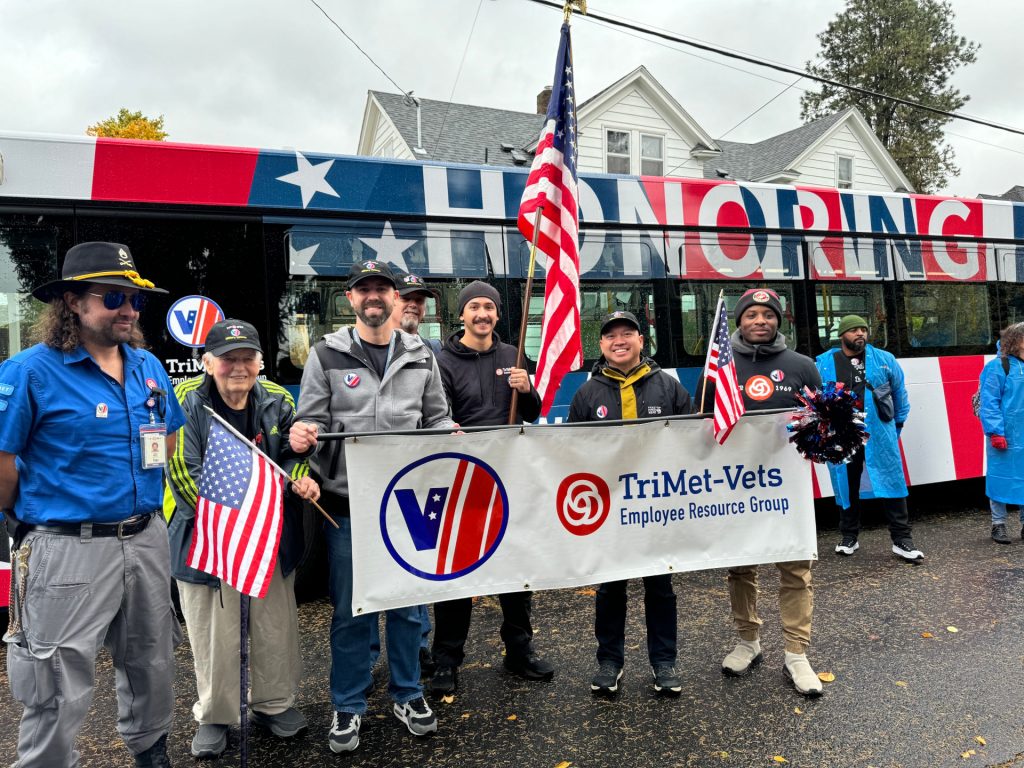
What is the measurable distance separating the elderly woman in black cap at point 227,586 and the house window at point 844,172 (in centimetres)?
2587

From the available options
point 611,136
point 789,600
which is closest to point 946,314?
point 789,600

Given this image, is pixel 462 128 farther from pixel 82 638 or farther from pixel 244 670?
pixel 82 638

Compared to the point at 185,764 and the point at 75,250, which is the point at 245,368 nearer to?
the point at 75,250

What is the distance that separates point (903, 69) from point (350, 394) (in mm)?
39461

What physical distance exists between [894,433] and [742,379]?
3.31m

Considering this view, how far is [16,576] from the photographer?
2664 millimetres

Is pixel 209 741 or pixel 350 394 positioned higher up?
pixel 350 394

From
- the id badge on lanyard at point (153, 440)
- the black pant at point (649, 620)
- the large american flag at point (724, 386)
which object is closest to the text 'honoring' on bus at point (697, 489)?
the large american flag at point (724, 386)

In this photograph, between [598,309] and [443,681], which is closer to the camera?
[443,681]

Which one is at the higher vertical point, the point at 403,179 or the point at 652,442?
the point at 403,179

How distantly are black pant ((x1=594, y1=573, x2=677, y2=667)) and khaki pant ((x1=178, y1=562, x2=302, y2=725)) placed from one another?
5.17 ft

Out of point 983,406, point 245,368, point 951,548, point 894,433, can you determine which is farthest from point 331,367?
point 983,406

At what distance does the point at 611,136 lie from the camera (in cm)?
2103

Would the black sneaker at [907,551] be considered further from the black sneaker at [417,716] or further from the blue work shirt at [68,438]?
the blue work shirt at [68,438]
